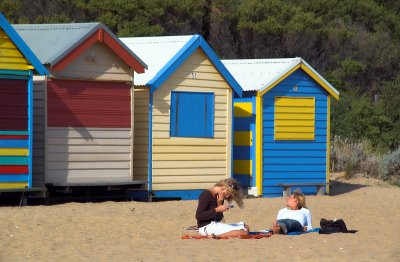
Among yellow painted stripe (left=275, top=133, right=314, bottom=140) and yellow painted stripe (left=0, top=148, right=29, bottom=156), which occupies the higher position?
yellow painted stripe (left=275, top=133, right=314, bottom=140)

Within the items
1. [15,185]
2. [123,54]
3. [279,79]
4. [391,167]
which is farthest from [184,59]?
[391,167]

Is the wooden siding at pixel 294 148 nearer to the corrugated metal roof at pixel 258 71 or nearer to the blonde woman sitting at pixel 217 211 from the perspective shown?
the corrugated metal roof at pixel 258 71

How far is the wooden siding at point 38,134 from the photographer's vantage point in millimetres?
17328

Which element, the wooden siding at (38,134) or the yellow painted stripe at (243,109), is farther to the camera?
the yellow painted stripe at (243,109)

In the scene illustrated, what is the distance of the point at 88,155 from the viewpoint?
57.5 feet

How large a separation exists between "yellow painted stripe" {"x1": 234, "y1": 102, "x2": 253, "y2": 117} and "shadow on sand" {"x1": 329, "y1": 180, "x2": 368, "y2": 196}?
2810 mm

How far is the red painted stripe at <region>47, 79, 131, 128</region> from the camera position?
17141 millimetres

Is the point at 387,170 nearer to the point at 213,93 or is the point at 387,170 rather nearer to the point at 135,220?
the point at 213,93

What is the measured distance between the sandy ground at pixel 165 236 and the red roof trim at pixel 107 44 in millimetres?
2432

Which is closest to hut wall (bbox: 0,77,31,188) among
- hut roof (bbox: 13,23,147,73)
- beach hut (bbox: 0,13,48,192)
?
beach hut (bbox: 0,13,48,192)

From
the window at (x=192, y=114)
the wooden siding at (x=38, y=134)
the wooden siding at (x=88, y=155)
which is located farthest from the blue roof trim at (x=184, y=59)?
the wooden siding at (x=38, y=134)

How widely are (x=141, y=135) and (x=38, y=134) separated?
2.18 metres

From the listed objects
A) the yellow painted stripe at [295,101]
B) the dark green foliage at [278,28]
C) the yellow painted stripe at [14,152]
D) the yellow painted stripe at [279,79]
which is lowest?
Answer: the yellow painted stripe at [14,152]

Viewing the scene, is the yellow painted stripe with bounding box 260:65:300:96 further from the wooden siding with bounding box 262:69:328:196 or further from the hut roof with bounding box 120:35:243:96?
the hut roof with bounding box 120:35:243:96
